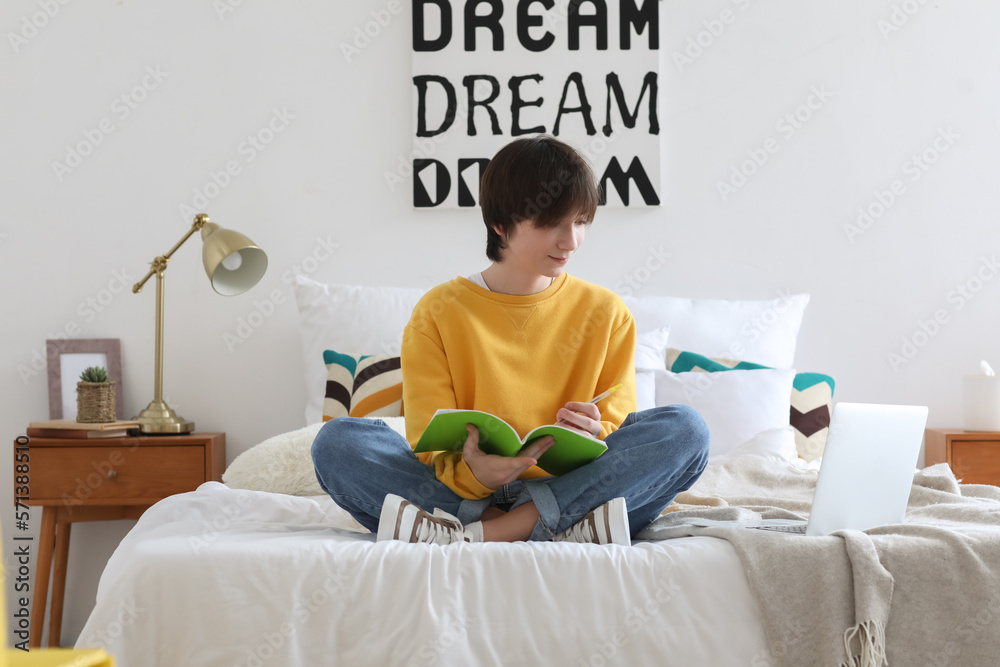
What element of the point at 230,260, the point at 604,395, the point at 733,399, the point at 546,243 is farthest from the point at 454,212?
the point at 604,395

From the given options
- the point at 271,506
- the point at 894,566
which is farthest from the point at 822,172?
the point at 271,506

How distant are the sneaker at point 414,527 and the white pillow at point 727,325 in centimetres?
122

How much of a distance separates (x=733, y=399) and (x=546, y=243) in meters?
0.92

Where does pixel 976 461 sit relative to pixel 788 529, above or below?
below

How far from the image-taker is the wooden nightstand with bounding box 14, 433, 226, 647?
229 centimetres

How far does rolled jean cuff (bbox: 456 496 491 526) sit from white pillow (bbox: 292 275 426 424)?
103 centimetres

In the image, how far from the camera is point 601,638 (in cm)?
111

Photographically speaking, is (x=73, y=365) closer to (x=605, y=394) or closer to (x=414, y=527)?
(x=414, y=527)

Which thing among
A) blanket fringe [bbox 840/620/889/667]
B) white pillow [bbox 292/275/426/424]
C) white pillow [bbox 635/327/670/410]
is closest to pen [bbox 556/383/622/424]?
blanket fringe [bbox 840/620/889/667]

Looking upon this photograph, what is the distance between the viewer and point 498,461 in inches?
51.1

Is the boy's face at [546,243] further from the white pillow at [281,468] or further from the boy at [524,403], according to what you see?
the white pillow at [281,468]

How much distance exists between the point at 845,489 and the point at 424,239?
170 centimetres

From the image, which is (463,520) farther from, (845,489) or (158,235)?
(158,235)

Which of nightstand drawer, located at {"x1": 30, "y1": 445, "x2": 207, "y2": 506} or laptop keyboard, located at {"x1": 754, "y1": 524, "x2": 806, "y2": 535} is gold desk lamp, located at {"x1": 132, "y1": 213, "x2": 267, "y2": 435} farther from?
laptop keyboard, located at {"x1": 754, "y1": 524, "x2": 806, "y2": 535}
